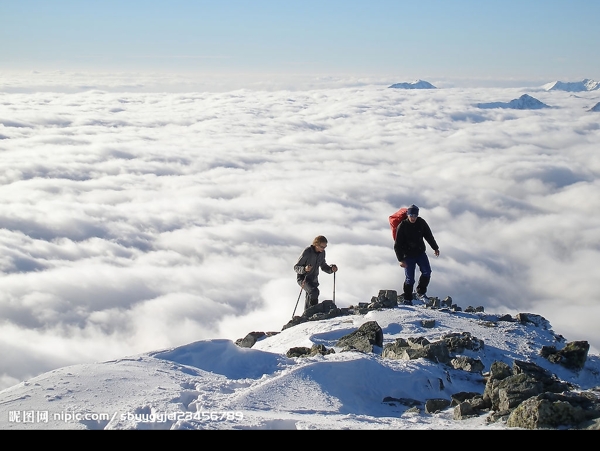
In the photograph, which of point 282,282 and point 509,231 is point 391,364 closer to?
point 282,282

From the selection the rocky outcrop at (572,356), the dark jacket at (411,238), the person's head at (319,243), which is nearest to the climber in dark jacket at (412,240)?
the dark jacket at (411,238)

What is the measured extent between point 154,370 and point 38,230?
154126mm

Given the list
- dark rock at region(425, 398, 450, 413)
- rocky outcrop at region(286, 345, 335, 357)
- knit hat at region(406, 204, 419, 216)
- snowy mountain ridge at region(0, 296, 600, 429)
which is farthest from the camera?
knit hat at region(406, 204, 419, 216)

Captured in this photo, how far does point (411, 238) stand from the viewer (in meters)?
10.4

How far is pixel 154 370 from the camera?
613cm

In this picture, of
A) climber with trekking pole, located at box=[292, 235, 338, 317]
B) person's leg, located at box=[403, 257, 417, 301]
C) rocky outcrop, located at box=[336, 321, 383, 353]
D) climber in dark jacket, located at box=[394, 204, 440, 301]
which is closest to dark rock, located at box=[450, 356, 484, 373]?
rocky outcrop, located at box=[336, 321, 383, 353]

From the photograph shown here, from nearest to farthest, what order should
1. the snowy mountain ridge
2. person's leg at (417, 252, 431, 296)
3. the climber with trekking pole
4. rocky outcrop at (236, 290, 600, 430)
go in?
rocky outcrop at (236, 290, 600, 430)
the snowy mountain ridge
the climber with trekking pole
person's leg at (417, 252, 431, 296)

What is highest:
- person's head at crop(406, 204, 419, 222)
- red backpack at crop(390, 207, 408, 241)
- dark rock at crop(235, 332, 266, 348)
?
person's head at crop(406, 204, 419, 222)

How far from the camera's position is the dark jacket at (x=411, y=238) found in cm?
1036

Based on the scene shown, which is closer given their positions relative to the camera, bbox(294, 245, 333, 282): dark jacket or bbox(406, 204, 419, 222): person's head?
bbox(406, 204, 419, 222): person's head

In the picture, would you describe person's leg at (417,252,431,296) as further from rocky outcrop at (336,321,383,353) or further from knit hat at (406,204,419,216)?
rocky outcrop at (336,321,383,353)

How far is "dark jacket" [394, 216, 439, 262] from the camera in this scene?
10.4 m

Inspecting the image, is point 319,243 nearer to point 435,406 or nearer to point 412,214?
point 412,214
